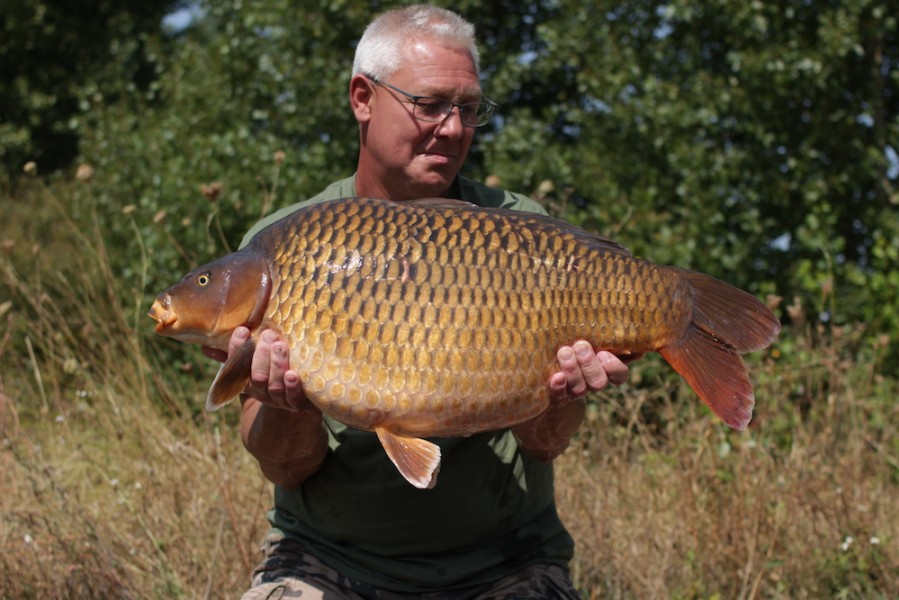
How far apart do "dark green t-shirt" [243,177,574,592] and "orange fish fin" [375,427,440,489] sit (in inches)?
13.4

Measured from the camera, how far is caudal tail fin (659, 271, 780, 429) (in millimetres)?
1709

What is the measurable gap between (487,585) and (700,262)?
3171mm

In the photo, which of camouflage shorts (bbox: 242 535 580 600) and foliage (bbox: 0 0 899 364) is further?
foliage (bbox: 0 0 899 364)

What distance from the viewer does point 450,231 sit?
1636 millimetres

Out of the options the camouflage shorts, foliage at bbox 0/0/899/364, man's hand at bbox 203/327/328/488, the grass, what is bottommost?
foliage at bbox 0/0/899/364

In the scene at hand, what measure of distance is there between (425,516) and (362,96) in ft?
2.82

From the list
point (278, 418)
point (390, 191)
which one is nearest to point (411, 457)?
Answer: point (278, 418)

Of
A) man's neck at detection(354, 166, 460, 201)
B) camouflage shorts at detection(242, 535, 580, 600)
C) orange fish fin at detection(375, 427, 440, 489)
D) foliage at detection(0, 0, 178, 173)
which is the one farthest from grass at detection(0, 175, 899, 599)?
foliage at detection(0, 0, 178, 173)

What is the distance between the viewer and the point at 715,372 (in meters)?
1.72

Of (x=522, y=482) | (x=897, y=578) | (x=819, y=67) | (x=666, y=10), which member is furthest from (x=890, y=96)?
(x=522, y=482)

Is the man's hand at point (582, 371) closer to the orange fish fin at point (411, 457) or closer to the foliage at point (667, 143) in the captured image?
the orange fish fin at point (411, 457)

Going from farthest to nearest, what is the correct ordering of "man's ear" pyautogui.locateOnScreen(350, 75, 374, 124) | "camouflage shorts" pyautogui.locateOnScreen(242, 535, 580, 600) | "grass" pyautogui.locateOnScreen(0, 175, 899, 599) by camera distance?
"grass" pyautogui.locateOnScreen(0, 175, 899, 599) → "man's ear" pyautogui.locateOnScreen(350, 75, 374, 124) → "camouflage shorts" pyautogui.locateOnScreen(242, 535, 580, 600)

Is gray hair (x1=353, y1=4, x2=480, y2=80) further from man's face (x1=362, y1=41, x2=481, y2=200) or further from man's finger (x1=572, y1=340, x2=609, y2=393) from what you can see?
man's finger (x1=572, y1=340, x2=609, y2=393)

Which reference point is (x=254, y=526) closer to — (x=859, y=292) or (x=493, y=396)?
(x=493, y=396)
